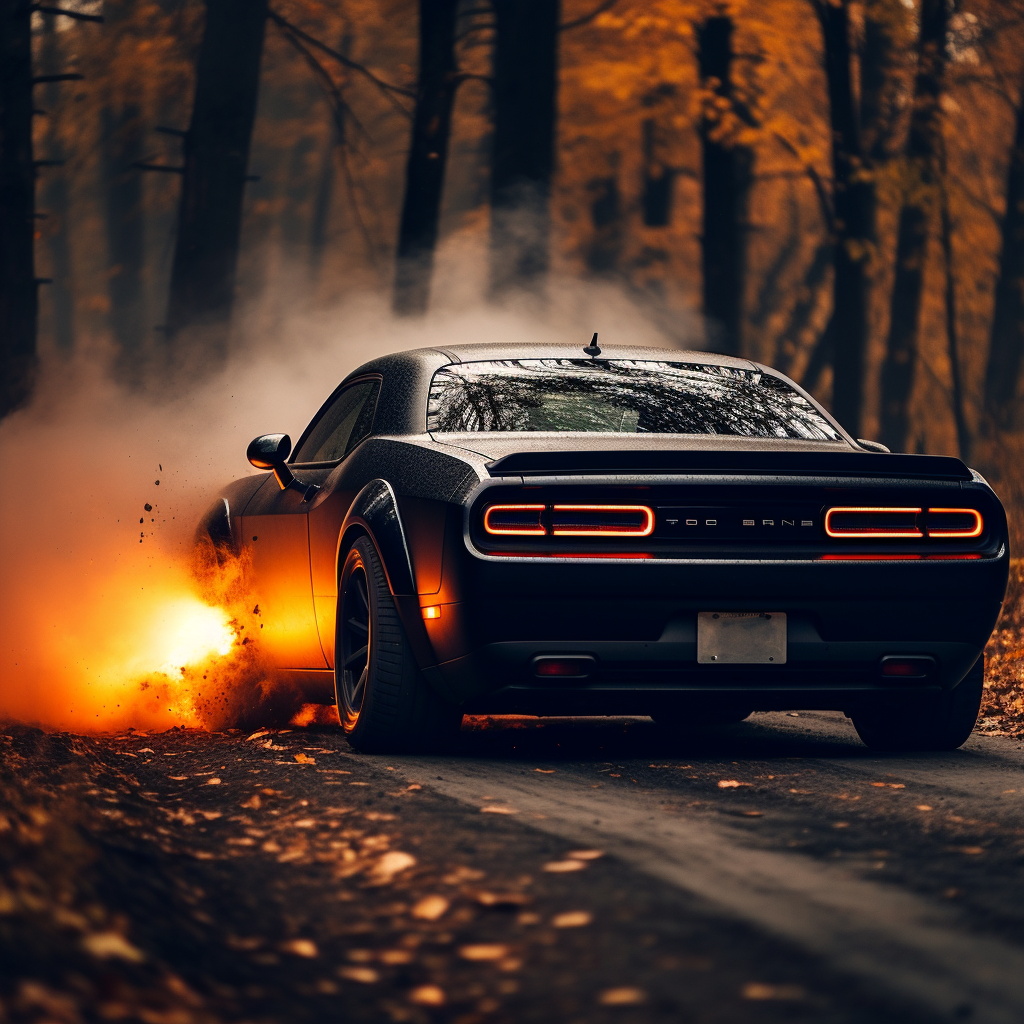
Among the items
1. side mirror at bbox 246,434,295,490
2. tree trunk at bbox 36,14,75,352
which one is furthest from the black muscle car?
tree trunk at bbox 36,14,75,352

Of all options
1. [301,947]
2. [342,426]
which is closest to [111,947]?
[301,947]

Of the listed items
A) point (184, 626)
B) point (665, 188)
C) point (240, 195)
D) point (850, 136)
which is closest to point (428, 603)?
point (184, 626)

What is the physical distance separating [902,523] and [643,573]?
1.01 meters

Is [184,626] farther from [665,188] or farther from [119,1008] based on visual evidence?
[665,188]

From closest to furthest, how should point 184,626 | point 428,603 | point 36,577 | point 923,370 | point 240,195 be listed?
1. point 428,603
2. point 184,626
3. point 36,577
4. point 240,195
5. point 923,370

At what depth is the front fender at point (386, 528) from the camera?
6430 millimetres

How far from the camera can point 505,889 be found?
417 cm

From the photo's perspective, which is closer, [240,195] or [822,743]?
[822,743]

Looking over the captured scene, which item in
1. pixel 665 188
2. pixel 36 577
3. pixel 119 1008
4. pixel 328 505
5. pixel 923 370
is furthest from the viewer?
pixel 923 370

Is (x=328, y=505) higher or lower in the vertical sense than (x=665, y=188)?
lower

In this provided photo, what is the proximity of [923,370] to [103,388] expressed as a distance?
82.2 ft

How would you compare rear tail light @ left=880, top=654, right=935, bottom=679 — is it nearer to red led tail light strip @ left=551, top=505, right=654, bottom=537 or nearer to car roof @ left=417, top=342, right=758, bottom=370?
red led tail light strip @ left=551, top=505, right=654, bottom=537

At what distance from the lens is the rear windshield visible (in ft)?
23.1

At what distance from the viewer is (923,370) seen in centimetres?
3681
